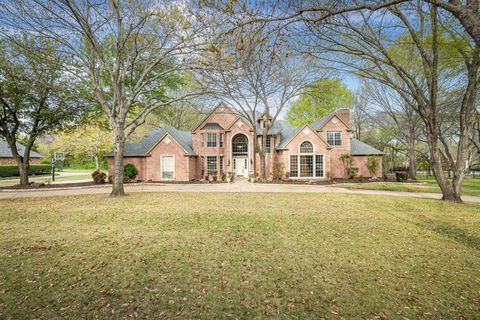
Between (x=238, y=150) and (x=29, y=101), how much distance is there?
754 inches

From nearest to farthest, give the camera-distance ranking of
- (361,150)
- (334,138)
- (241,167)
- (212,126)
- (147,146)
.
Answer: (147,146), (334,138), (361,150), (212,126), (241,167)

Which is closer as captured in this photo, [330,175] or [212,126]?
[330,175]

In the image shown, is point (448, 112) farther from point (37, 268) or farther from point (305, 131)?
point (37, 268)

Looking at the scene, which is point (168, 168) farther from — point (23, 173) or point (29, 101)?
point (29, 101)

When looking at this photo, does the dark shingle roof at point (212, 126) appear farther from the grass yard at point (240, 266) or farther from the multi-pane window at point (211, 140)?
the grass yard at point (240, 266)

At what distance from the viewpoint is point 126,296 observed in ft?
10.9

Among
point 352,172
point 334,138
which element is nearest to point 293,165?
point 334,138

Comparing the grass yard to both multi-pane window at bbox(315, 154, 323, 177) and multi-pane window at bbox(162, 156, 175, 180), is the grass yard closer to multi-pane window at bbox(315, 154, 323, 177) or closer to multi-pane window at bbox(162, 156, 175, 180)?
multi-pane window at bbox(162, 156, 175, 180)

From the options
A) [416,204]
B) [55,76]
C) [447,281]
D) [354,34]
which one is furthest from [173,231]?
[55,76]

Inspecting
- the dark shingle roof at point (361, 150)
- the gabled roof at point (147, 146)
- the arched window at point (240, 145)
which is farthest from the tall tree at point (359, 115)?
the gabled roof at point (147, 146)

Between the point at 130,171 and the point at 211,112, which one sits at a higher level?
the point at 211,112

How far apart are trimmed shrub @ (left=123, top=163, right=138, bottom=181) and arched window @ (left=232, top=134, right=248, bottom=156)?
10752 millimetres

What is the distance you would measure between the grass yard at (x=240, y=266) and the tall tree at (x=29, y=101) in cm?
1337

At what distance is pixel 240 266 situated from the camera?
429 cm
